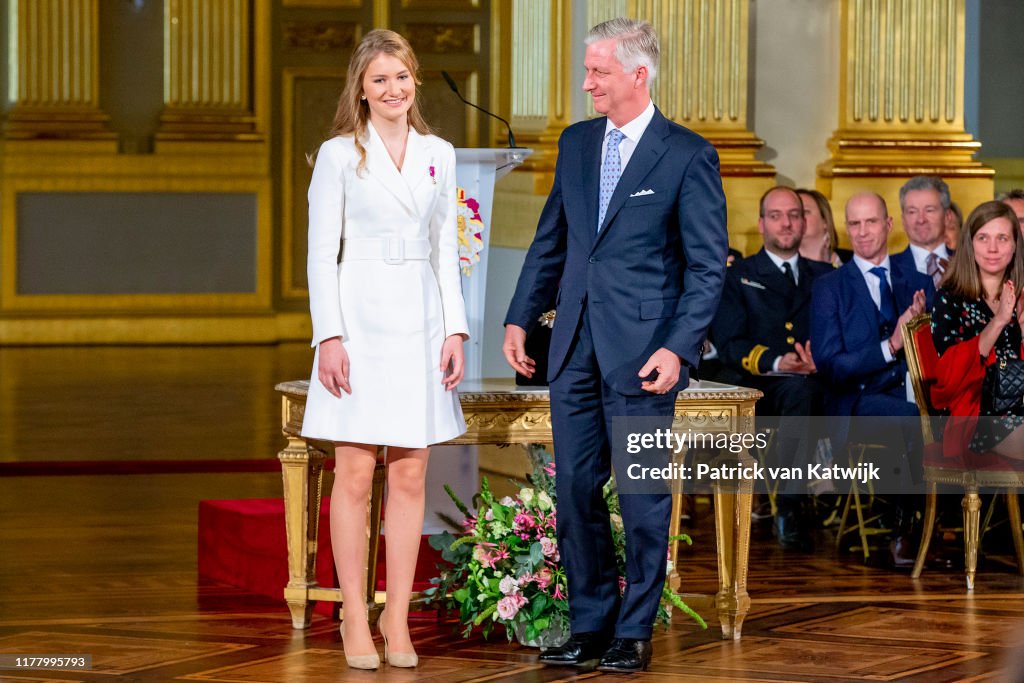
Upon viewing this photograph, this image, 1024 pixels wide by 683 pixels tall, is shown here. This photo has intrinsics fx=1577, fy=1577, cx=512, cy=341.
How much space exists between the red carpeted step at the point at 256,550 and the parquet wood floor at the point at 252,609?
7 centimetres

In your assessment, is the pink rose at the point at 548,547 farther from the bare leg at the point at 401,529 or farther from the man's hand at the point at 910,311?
the man's hand at the point at 910,311

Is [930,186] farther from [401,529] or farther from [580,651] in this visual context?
[401,529]

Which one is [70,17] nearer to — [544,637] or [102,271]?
[102,271]

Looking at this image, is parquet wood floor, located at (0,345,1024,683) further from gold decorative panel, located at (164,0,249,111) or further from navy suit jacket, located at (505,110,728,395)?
gold decorative panel, located at (164,0,249,111)

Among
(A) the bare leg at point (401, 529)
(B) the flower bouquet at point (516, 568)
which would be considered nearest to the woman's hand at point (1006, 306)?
(B) the flower bouquet at point (516, 568)

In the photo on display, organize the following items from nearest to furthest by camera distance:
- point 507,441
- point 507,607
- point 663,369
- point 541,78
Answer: point 663,369, point 507,607, point 507,441, point 541,78

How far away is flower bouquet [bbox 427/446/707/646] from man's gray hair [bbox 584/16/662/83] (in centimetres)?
124

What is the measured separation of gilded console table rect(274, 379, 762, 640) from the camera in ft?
14.1

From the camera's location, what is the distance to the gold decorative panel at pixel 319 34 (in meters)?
13.7

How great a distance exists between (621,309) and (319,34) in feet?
34.2

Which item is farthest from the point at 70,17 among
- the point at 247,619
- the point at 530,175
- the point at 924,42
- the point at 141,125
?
the point at 247,619

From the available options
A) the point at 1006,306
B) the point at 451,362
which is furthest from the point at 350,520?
the point at 1006,306

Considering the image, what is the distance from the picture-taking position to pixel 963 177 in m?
7.35

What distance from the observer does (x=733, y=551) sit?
443cm
